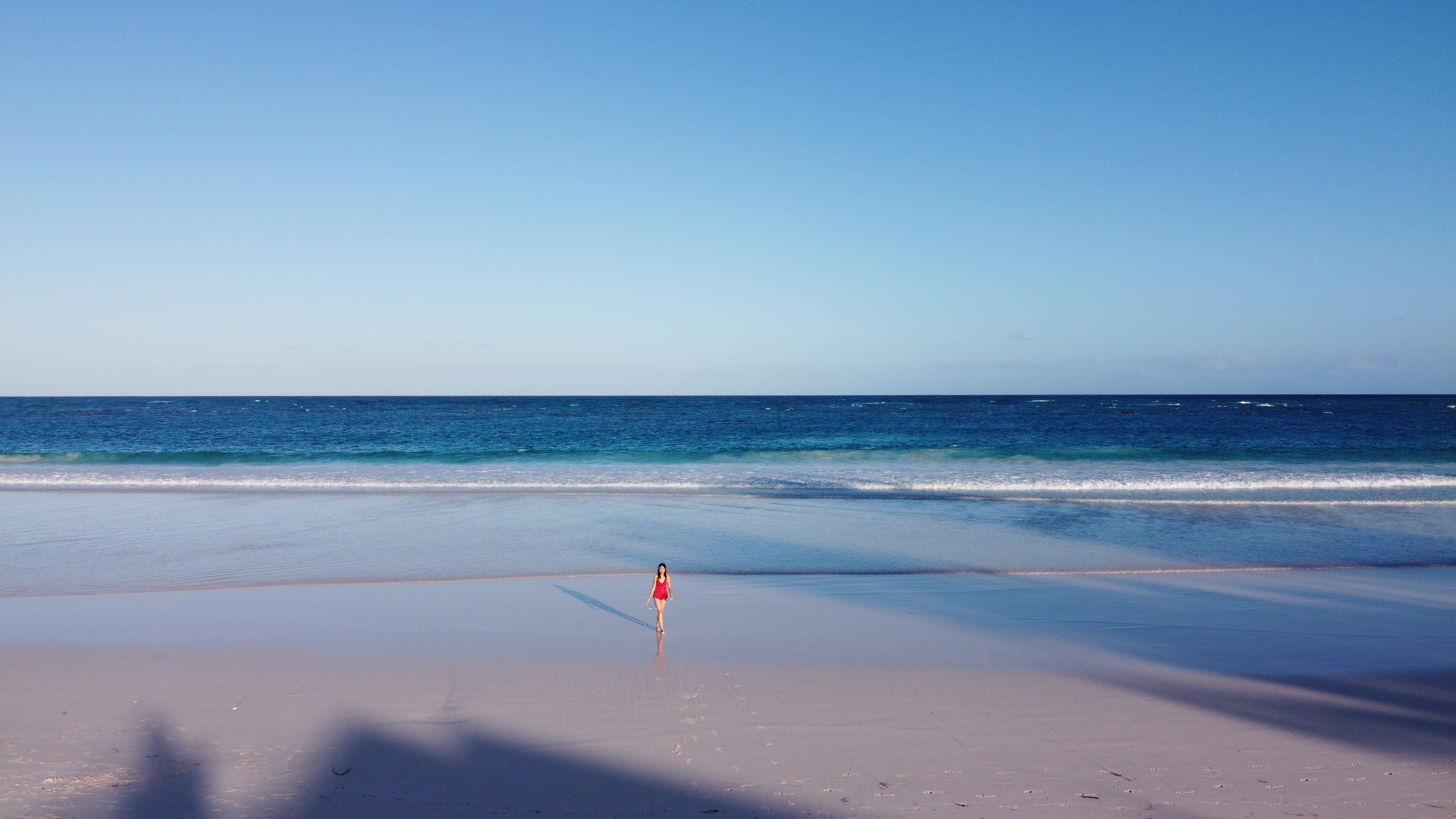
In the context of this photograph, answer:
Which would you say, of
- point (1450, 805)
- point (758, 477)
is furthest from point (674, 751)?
point (758, 477)

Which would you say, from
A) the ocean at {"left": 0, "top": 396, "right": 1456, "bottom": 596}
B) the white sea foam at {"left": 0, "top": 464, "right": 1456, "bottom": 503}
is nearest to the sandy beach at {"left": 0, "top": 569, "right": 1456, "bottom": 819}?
the ocean at {"left": 0, "top": 396, "right": 1456, "bottom": 596}

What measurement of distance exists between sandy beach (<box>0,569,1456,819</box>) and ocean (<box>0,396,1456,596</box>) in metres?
2.17

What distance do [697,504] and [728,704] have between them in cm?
1239

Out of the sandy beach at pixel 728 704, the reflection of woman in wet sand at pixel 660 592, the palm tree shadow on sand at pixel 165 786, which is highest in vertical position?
the reflection of woman in wet sand at pixel 660 592

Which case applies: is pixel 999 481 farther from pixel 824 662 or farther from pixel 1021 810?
pixel 1021 810

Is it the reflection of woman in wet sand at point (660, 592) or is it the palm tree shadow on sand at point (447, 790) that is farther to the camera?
the reflection of woman in wet sand at point (660, 592)

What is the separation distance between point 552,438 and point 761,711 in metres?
38.1

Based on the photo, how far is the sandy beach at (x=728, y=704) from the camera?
5270 mm

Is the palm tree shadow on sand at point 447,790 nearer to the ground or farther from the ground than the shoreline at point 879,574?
nearer to the ground

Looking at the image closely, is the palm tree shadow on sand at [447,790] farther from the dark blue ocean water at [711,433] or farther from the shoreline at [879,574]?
the dark blue ocean water at [711,433]

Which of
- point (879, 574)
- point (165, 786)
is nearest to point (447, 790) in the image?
point (165, 786)

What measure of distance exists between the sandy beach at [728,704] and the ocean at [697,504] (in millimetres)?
2174

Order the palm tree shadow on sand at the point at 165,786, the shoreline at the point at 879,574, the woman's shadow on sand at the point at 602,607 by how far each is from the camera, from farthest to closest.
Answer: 1. the shoreline at the point at 879,574
2. the woman's shadow on sand at the point at 602,607
3. the palm tree shadow on sand at the point at 165,786

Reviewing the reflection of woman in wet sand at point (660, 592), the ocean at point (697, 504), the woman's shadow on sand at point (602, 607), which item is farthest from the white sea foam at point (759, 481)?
the reflection of woman in wet sand at point (660, 592)
